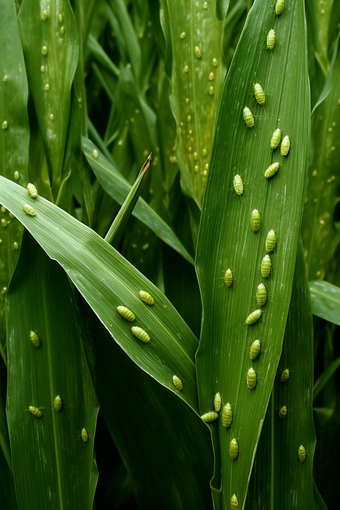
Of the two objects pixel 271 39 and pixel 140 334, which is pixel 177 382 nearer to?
pixel 140 334

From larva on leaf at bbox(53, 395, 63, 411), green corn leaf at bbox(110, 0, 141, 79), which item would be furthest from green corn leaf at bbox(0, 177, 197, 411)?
green corn leaf at bbox(110, 0, 141, 79)

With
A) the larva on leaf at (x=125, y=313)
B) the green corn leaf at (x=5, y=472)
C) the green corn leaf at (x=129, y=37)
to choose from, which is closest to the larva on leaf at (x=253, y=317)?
the larva on leaf at (x=125, y=313)

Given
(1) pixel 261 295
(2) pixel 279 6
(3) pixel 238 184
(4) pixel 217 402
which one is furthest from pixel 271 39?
(4) pixel 217 402

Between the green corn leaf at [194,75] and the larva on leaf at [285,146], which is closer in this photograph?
the larva on leaf at [285,146]

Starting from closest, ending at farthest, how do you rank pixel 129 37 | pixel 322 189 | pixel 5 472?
pixel 5 472 < pixel 322 189 < pixel 129 37

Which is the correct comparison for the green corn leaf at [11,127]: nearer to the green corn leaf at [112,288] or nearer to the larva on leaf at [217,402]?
the green corn leaf at [112,288]

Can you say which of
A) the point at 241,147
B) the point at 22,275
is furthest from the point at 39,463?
the point at 241,147

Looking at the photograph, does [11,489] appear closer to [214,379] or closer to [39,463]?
[39,463]
